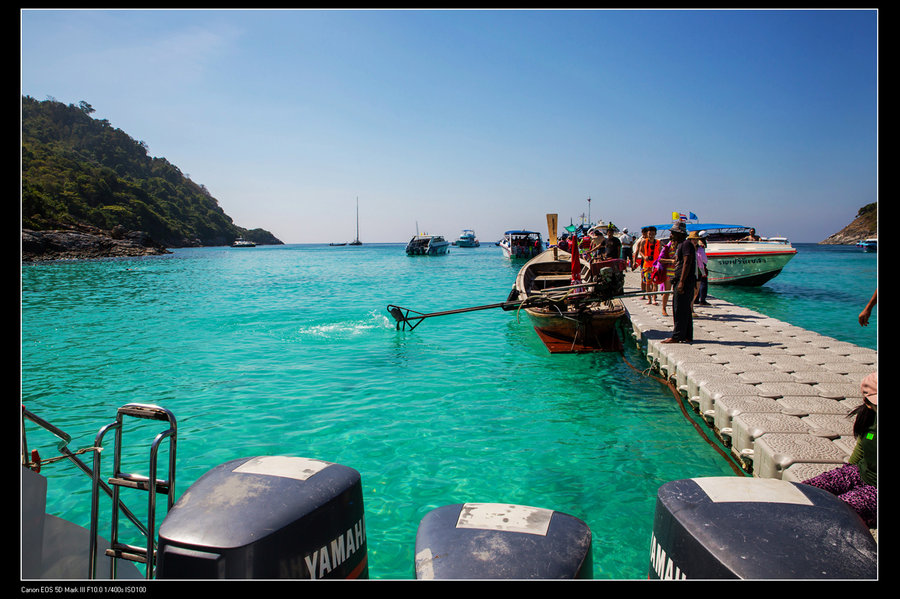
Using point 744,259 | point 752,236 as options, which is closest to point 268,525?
point 744,259

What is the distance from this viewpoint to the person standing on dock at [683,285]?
8.40 metres

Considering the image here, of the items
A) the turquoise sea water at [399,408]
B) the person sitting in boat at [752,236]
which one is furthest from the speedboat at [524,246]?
the turquoise sea water at [399,408]

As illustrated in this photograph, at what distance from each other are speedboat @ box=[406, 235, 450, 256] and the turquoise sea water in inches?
2297

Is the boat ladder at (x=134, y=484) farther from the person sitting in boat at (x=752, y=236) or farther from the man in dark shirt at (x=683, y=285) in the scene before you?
the person sitting in boat at (x=752, y=236)

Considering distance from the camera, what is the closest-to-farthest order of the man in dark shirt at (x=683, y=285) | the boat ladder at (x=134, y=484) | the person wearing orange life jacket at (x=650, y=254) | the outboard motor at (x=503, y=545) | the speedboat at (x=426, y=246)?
the outboard motor at (x=503, y=545), the boat ladder at (x=134, y=484), the man in dark shirt at (x=683, y=285), the person wearing orange life jacket at (x=650, y=254), the speedboat at (x=426, y=246)

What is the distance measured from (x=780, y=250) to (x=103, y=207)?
9167 centimetres

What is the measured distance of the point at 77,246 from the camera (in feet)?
177

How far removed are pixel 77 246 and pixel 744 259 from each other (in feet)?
218

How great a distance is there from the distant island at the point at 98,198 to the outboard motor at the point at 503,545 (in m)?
9.55

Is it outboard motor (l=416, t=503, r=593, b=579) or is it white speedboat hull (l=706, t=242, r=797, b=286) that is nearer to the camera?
outboard motor (l=416, t=503, r=593, b=579)

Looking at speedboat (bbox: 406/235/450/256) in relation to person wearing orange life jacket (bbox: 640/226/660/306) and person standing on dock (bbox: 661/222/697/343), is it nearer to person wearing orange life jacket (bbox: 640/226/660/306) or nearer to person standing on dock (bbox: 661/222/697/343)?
person wearing orange life jacket (bbox: 640/226/660/306)

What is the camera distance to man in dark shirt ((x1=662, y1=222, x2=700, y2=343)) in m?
8.39

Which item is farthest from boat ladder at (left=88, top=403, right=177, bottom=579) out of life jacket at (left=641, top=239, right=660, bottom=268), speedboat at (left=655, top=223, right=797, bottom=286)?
speedboat at (left=655, top=223, right=797, bottom=286)
